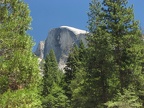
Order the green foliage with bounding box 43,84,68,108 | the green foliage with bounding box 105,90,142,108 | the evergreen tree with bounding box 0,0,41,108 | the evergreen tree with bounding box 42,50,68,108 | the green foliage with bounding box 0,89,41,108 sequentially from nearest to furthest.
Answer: the green foliage with bounding box 0,89,41,108, the evergreen tree with bounding box 0,0,41,108, the green foliage with bounding box 105,90,142,108, the green foliage with bounding box 43,84,68,108, the evergreen tree with bounding box 42,50,68,108

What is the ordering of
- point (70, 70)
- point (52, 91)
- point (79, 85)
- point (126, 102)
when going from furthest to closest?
point (52, 91)
point (70, 70)
point (79, 85)
point (126, 102)

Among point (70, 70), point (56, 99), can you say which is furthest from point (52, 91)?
point (70, 70)

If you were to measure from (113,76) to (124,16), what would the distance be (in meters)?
6.42

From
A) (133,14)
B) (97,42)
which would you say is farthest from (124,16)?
(97,42)

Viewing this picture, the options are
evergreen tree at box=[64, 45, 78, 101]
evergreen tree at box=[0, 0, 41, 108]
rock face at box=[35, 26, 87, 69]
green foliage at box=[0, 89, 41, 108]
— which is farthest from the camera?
rock face at box=[35, 26, 87, 69]

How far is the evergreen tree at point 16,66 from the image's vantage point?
1444 centimetres

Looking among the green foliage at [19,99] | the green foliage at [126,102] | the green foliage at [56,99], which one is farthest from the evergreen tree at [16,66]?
the green foliage at [56,99]

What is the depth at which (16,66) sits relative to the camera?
15.0m

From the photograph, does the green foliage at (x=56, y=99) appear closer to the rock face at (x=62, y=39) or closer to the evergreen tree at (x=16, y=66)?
the evergreen tree at (x=16, y=66)

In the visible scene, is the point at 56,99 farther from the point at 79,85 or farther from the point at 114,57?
the point at 114,57

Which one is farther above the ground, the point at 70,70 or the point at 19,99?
the point at 19,99

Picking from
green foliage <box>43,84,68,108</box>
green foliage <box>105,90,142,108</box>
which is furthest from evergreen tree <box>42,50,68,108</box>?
green foliage <box>105,90,142,108</box>

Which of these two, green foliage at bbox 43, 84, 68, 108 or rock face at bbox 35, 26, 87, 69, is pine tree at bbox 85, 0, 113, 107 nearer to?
green foliage at bbox 43, 84, 68, 108

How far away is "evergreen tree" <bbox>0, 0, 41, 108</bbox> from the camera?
47.4 ft
